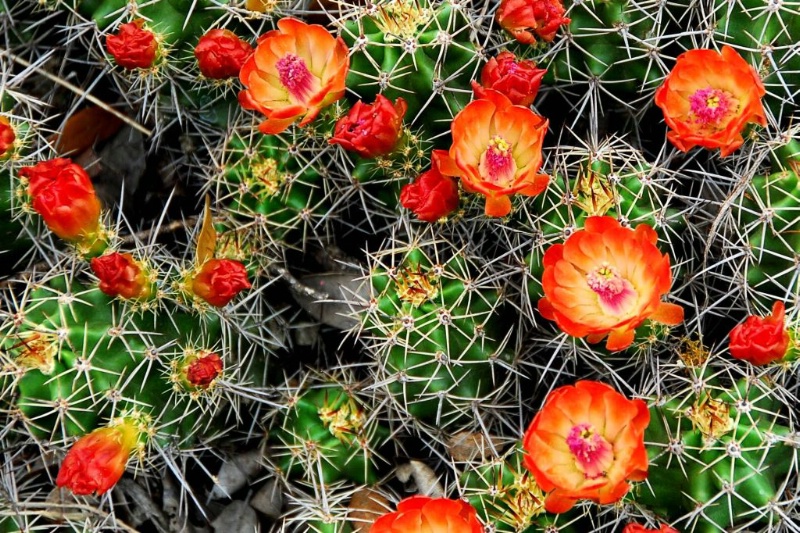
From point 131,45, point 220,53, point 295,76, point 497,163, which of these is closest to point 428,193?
point 497,163

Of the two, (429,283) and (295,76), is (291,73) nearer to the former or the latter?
(295,76)

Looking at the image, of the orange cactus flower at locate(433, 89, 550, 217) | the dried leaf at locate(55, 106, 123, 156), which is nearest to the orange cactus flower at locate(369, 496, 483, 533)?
the orange cactus flower at locate(433, 89, 550, 217)

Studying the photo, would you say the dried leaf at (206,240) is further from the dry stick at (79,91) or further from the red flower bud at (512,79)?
the red flower bud at (512,79)

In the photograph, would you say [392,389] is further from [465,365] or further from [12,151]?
[12,151]

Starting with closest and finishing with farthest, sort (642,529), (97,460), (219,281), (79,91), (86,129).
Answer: (642,529) → (97,460) → (219,281) → (79,91) → (86,129)

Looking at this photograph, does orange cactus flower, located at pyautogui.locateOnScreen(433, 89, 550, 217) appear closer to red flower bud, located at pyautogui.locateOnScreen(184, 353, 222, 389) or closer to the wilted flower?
the wilted flower
